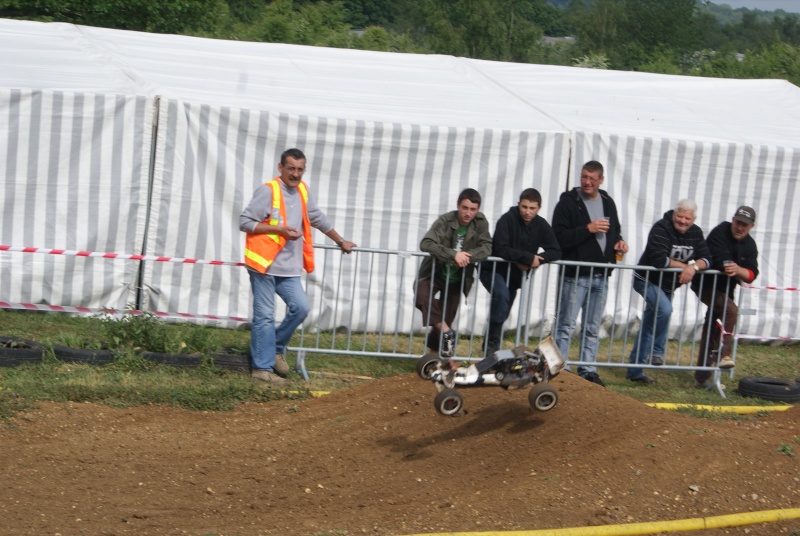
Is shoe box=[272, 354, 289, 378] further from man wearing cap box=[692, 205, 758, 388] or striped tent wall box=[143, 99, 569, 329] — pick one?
man wearing cap box=[692, 205, 758, 388]

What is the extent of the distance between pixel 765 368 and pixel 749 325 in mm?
1248

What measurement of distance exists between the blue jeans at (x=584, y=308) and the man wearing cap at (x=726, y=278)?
1.13 meters

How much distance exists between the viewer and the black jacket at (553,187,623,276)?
34.4 ft

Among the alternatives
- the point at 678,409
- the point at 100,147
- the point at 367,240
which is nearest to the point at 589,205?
the point at 678,409

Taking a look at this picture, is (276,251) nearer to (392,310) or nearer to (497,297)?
(497,297)

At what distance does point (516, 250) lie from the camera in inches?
397

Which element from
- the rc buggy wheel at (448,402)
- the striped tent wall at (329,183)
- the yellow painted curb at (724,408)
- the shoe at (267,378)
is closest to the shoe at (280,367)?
the shoe at (267,378)

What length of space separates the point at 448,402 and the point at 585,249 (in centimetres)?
382

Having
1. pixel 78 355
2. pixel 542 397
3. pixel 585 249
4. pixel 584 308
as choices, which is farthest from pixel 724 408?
pixel 78 355

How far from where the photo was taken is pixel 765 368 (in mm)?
12398

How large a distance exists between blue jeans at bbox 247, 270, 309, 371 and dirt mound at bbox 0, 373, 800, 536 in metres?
0.99

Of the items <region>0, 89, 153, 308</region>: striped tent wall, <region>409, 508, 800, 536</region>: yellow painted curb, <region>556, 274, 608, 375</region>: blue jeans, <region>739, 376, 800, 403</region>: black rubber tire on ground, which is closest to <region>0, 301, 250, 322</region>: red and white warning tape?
<region>0, 89, 153, 308</region>: striped tent wall

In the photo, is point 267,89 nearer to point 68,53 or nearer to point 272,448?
point 68,53

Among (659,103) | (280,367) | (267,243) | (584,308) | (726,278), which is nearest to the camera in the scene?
(267,243)
